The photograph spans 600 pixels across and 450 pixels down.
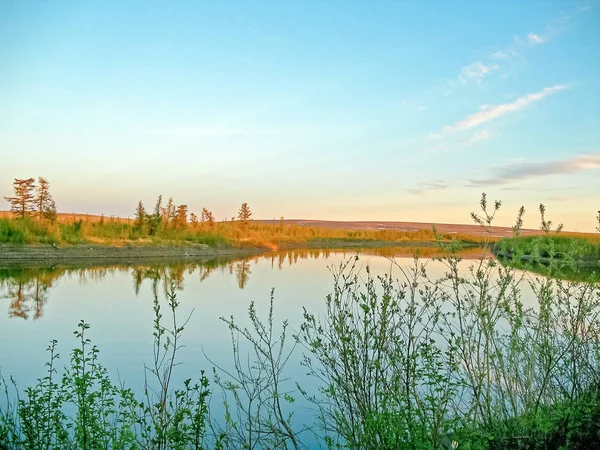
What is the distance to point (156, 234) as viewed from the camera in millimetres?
30797

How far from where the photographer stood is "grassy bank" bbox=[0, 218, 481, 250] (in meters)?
24.8

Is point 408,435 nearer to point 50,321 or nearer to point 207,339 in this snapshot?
point 207,339

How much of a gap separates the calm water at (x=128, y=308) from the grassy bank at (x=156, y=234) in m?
5.19

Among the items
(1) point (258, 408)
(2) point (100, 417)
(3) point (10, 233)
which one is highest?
(3) point (10, 233)

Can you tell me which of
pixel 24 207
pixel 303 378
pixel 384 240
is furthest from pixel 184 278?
pixel 384 240

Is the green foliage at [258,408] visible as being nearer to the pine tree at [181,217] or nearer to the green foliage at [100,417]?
the green foliage at [100,417]

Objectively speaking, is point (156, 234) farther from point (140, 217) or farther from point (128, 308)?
point (128, 308)

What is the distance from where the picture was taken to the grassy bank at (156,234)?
2475 centimetres

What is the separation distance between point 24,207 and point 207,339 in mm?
24628

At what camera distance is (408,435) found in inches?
121

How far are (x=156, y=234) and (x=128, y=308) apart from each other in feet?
63.1

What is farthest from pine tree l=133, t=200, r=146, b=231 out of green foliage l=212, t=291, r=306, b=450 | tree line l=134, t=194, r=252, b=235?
green foliage l=212, t=291, r=306, b=450

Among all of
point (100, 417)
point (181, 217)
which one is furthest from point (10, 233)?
point (100, 417)

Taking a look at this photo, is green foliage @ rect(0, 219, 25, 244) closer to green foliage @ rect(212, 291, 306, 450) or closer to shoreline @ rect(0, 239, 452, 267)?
shoreline @ rect(0, 239, 452, 267)
